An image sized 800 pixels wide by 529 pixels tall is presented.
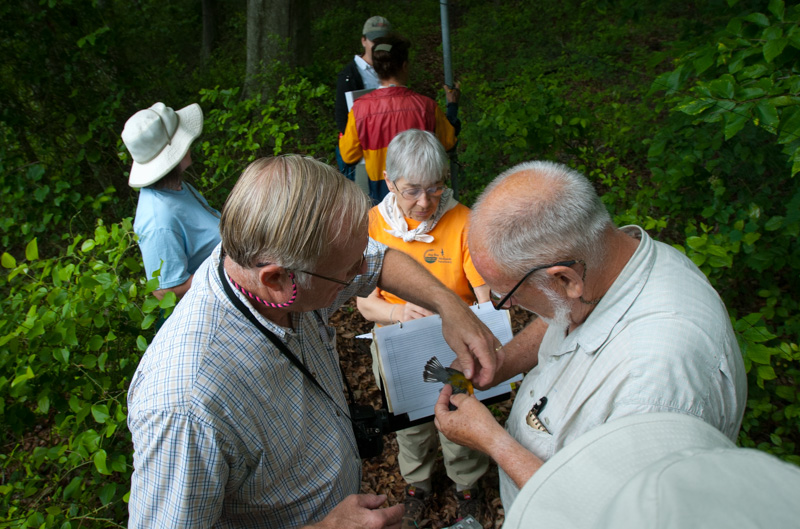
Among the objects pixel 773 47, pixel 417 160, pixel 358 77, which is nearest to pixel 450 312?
pixel 417 160

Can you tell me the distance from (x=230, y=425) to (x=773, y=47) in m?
3.14

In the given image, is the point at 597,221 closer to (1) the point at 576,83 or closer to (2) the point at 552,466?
(2) the point at 552,466

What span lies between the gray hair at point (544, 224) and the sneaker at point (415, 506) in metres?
2.43

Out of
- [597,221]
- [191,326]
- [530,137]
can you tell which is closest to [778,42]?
[597,221]

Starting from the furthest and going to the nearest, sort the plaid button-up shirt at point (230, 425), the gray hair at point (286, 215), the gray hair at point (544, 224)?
1. the gray hair at point (544, 224)
2. the gray hair at point (286, 215)
3. the plaid button-up shirt at point (230, 425)

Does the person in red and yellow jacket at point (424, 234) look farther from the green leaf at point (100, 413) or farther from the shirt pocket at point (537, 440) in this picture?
the green leaf at point (100, 413)

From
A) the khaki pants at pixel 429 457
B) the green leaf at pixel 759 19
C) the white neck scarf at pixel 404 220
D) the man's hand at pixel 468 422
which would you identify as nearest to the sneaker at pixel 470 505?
the khaki pants at pixel 429 457

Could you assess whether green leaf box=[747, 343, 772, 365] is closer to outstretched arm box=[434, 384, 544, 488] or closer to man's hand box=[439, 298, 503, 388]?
man's hand box=[439, 298, 503, 388]

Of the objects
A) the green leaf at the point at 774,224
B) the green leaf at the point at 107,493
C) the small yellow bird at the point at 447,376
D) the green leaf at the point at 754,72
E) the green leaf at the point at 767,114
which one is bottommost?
the green leaf at the point at 107,493

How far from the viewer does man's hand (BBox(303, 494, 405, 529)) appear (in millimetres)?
1580

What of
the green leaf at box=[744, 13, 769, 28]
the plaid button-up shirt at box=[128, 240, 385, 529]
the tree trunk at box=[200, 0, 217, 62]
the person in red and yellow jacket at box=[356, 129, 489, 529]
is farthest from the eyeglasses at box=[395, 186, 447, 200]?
the tree trunk at box=[200, 0, 217, 62]

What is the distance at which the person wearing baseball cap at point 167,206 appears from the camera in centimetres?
274

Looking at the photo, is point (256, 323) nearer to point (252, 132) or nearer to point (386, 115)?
point (386, 115)

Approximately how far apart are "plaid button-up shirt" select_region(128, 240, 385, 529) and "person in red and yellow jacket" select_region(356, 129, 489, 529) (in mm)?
1198
